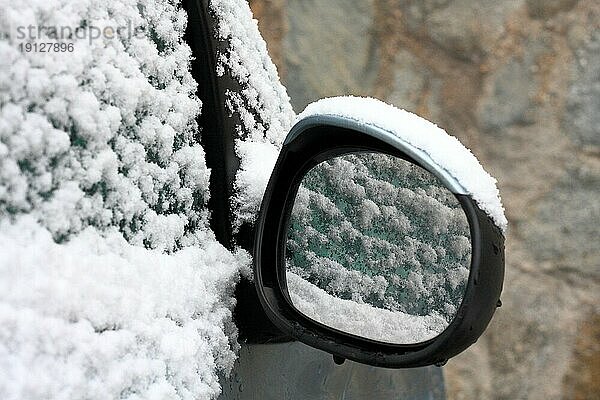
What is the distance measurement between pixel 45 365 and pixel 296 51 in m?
2.70

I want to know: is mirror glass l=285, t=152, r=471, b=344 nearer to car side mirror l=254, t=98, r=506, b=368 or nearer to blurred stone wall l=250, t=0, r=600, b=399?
car side mirror l=254, t=98, r=506, b=368

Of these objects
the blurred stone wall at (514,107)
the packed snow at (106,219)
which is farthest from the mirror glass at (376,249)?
the blurred stone wall at (514,107)

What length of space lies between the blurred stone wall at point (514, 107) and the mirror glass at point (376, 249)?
2362 millimetres

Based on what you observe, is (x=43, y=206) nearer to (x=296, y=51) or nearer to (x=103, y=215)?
(x=103, y=215)

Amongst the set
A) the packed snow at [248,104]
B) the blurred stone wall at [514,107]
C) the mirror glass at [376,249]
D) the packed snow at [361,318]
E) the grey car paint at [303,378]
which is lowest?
the blurred stone wall at [514,107]

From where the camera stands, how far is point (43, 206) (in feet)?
1.49

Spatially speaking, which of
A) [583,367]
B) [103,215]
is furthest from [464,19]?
[103,215]

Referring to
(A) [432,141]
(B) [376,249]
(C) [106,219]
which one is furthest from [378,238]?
(C) [106,219]

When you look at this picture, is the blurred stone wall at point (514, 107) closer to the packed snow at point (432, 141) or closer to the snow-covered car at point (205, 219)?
the snow-covered car at point (205, 219)

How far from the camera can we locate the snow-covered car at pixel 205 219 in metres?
0.44

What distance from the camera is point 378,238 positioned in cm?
70

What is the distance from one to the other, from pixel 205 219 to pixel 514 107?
248 centimetres

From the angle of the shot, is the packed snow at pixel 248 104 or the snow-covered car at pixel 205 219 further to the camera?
the packed snow at pixel 248 104

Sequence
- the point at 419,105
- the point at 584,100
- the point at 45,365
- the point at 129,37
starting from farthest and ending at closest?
the point at 419,105, the point at 584,100, the point at 129,37, the point at 45,365
